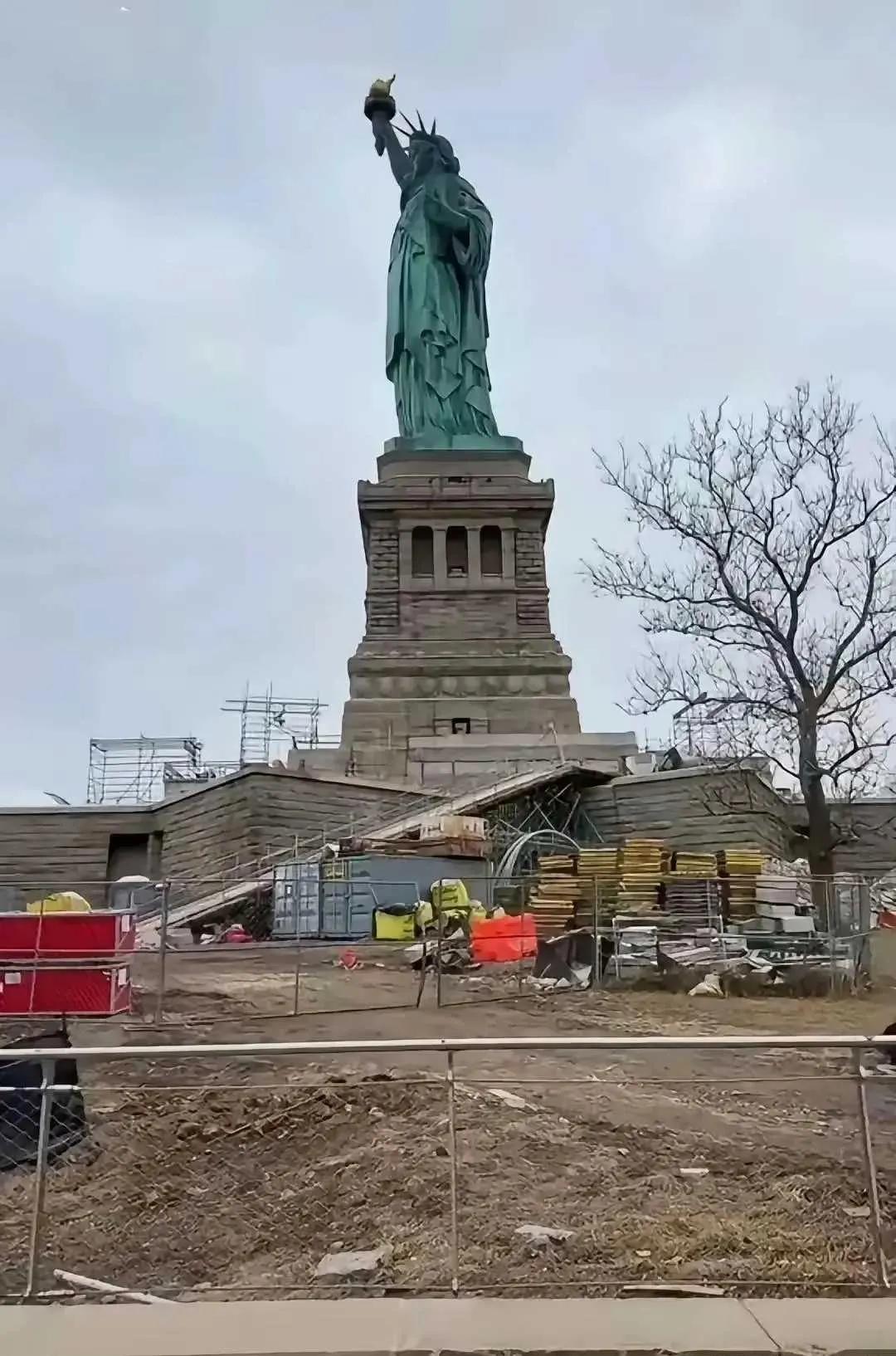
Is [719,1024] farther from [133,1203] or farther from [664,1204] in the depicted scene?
[133,1203]

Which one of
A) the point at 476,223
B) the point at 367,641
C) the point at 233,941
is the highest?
the point at 476,223

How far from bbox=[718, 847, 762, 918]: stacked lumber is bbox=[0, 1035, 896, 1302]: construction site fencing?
37.1 ft

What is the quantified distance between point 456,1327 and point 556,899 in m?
17.3

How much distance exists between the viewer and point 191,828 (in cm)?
3322

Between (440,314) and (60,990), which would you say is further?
(440,314)

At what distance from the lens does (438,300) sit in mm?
52281

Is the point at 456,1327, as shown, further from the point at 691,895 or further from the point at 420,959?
the point at 691,895

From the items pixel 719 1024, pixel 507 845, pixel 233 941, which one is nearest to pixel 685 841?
pixel 507 845

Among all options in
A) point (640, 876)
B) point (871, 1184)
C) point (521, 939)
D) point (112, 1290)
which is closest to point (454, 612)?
point (640, 876)

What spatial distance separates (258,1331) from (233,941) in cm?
1918

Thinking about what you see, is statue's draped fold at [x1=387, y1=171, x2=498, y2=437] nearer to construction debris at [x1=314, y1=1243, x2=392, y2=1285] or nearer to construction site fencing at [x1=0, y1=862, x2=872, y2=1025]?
construction site fencing at [x1=0, y1=862, x2=872, y2=1025]

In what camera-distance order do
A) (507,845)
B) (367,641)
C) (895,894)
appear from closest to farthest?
(895,894) < (507,845) < (367,641)

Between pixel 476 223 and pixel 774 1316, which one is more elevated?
pixel 476 223

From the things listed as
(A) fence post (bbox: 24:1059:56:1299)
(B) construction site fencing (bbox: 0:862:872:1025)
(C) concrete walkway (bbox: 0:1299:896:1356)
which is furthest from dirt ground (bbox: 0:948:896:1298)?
(B) construction site fencing (bbox: 0:862:872:1025)
